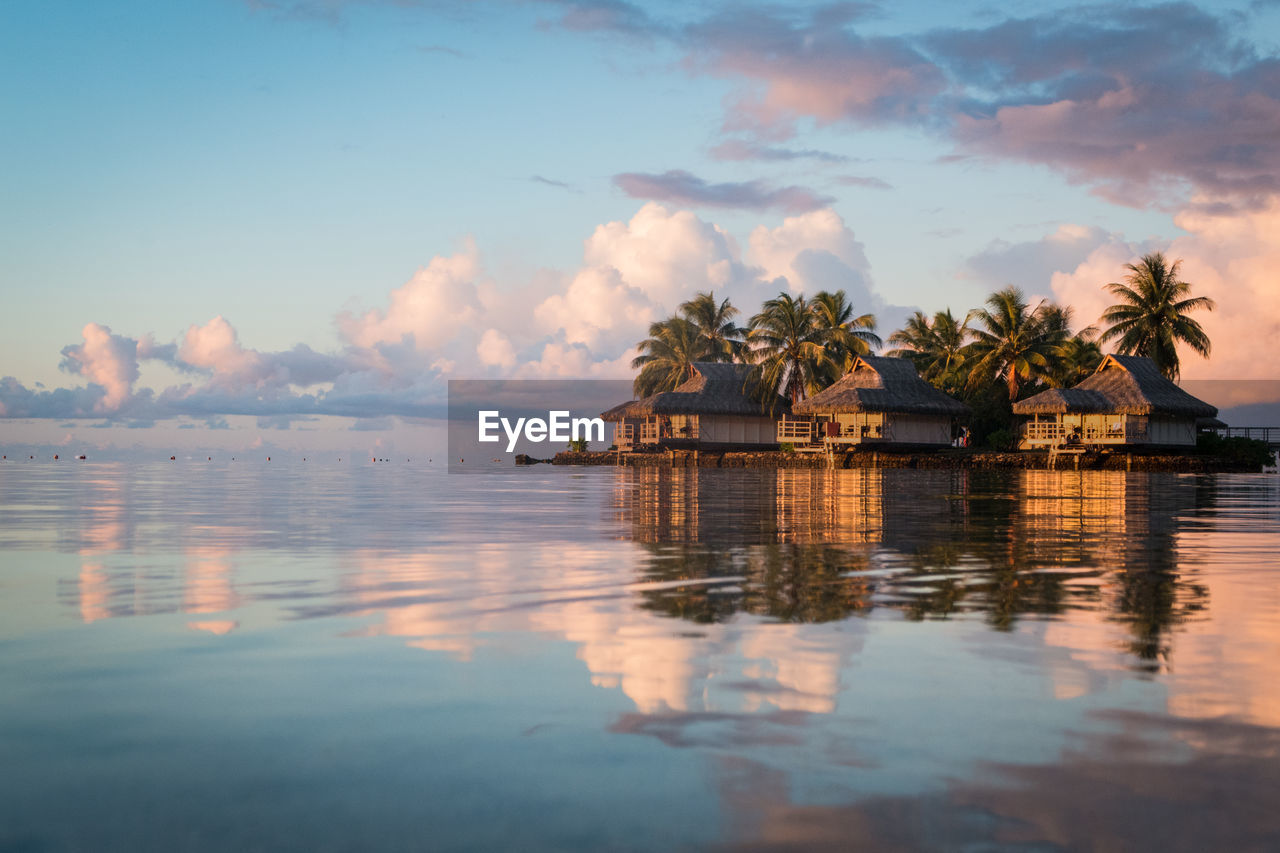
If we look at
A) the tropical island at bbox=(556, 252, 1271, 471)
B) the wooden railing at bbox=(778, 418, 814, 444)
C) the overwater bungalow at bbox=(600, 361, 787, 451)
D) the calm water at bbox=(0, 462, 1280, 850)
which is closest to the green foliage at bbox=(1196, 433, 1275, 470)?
the tropical island at bbox=(556, 252, 1271, 471)

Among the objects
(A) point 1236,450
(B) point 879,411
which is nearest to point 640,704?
(B) point 879,411

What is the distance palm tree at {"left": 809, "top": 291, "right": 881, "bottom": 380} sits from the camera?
6162cm

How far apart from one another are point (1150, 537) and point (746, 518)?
205 inches

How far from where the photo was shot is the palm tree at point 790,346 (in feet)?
201

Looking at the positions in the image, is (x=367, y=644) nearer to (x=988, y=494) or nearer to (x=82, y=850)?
(x=82, y=850)

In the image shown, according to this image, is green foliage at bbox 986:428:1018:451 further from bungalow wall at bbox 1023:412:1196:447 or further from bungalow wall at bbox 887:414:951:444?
bungalow wall at bbox 1023:412:1196:447

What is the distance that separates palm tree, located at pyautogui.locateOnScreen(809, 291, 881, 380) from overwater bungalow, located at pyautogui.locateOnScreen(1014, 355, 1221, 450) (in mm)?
10075

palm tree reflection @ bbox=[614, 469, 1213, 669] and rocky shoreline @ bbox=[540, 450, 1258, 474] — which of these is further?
rocky shoreline @ bbox=[540, 450, 1258, 474]

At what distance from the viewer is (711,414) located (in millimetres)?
65625

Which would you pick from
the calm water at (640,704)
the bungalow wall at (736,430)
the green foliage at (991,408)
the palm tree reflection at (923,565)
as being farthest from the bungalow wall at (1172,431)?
the calm water at (640,704)

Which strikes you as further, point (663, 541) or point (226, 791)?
point (663, 541)

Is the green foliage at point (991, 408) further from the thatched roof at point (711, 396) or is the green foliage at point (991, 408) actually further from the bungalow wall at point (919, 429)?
the thatched roof at point (711, 396)

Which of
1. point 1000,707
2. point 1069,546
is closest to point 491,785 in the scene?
point 1000,707

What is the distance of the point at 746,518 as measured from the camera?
608 inches
